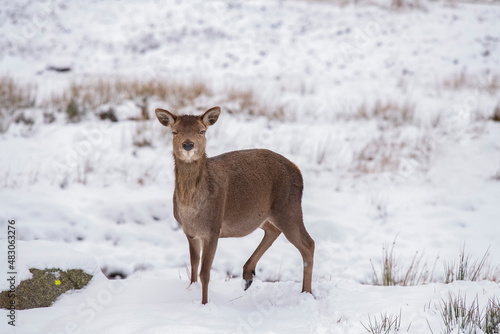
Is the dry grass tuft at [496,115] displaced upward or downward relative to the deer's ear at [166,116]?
downward

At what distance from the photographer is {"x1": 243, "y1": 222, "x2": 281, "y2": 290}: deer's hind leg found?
501cm

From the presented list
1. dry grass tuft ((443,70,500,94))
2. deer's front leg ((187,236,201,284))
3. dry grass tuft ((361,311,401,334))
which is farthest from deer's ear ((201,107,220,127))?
dry grass tuft ((443,70,500,94))

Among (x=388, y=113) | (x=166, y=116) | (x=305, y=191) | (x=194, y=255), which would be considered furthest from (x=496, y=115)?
(x=166, y=116)

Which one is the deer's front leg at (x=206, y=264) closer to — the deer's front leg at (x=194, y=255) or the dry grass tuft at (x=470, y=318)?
the deer's front leg at (x=194, y=255)

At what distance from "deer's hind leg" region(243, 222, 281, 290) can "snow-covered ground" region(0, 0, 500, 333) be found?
15 cm

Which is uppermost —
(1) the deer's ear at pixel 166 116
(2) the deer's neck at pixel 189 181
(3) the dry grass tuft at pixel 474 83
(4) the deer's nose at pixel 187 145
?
(3) the dry grass tuft at pixel 474 83

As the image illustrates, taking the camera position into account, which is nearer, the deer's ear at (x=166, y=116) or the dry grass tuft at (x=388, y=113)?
the deer's ear at (x=166, y=116)

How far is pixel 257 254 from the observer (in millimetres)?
5066

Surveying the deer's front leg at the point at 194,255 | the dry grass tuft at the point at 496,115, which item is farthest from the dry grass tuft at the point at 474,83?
the deer's front leg at the point at 194,255

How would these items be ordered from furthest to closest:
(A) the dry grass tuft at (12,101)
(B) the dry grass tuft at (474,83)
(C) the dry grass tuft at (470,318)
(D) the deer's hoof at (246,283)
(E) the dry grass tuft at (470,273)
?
(B) the dry grass tuft at (474,83) → (A) the dry grass tuft at (12,101) → (E) the dry grass tuft at (470,273) → (D) the deer's hoof at (246,283) → (C) the dry grass tuft at (470,318)

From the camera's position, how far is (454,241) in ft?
24.5

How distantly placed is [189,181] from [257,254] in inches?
49.9

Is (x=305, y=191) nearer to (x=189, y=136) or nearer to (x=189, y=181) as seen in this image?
(x=189, y=181)

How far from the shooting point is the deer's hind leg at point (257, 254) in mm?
5008
